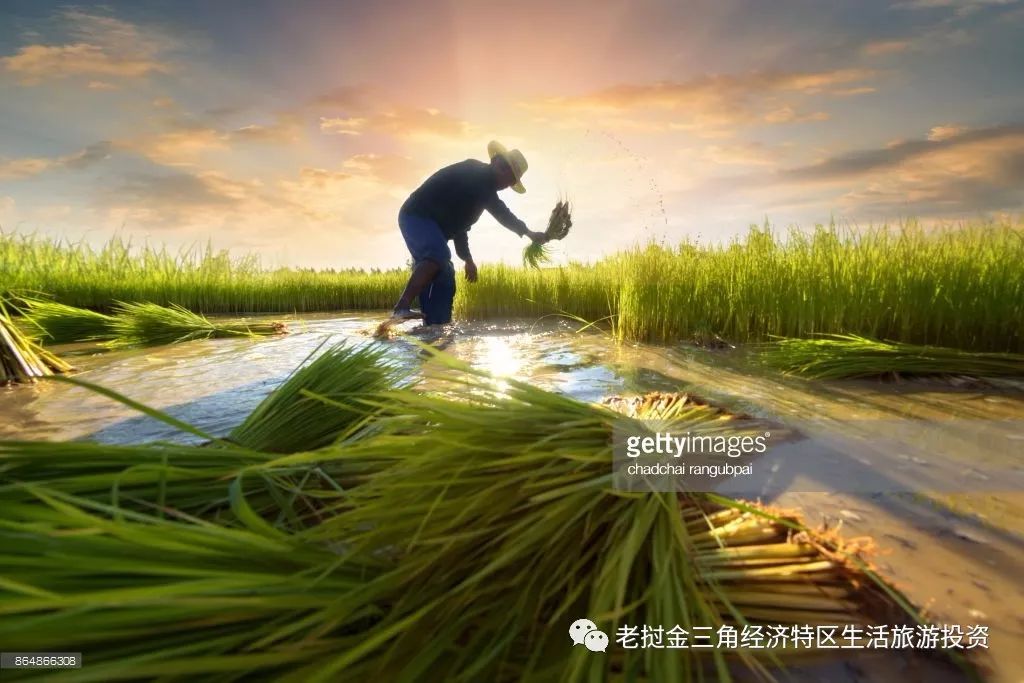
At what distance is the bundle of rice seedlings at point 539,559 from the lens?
708 mm

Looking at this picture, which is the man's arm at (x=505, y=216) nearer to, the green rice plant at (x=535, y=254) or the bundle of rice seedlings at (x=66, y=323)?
the green rice plant at (x=535, y=254)

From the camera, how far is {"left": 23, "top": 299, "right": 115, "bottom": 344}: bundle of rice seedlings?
463cm

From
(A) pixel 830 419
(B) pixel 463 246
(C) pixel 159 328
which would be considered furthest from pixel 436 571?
(B) pixel 463 246

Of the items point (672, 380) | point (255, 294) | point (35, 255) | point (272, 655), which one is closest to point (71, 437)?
point (272, 655)

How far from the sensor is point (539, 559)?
859 millimetres

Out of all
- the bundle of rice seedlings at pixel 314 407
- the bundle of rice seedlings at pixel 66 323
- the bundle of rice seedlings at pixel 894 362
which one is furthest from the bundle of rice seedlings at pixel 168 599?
the bundle of rice seedlings at pixel 66 323

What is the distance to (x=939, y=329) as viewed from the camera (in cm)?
348

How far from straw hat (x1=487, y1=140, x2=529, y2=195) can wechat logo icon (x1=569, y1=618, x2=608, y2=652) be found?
18.5 ft

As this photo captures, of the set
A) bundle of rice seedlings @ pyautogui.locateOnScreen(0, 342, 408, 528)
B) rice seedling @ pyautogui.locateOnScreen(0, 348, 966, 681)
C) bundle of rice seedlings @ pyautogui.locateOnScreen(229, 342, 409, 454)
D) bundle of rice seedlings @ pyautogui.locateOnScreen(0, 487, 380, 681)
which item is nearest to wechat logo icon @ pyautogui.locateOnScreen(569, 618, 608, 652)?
rice seedling @ pyautogui.locateOnScreen(0, 348, 966, 681)

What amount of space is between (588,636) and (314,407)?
3.74 ft

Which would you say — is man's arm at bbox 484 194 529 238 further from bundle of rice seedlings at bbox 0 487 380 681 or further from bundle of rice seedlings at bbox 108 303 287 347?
bundle of rice seedlings at bbox 0 487 380 681

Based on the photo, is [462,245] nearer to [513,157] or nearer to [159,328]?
[513,157]

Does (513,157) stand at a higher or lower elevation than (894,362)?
higher

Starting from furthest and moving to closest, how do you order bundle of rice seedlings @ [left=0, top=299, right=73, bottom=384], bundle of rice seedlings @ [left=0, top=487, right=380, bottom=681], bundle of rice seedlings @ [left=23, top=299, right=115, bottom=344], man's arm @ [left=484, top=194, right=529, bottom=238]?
man's arm @ [left=484, top=194, right=529, bottom=238], bundle of rice seedlings @ [left=23, top=299, right=115, bottom=344], bundle of rice seedlings @ [left=0, top=299, right=73, bottom=384], bundle of rice seedlings @ [left=0, top=487, right=380, bottom=681]
